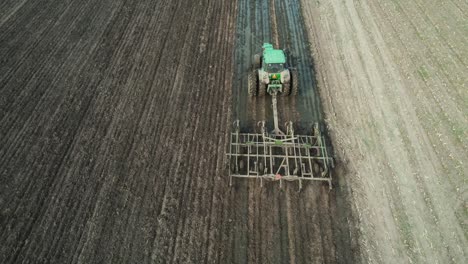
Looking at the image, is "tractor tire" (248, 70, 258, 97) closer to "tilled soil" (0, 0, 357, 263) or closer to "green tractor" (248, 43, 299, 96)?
"green tractor" (248, 43, 299, 96)

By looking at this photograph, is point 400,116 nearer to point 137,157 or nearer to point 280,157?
point 280,157

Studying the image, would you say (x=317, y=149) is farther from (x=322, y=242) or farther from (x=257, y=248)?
(x=257, y=248)

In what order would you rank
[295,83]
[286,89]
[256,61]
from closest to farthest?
1. [295,83]
2. [286,89]
3. [256,61]

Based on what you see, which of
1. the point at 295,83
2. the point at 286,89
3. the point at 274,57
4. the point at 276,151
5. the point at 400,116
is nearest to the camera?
the point at 276,151

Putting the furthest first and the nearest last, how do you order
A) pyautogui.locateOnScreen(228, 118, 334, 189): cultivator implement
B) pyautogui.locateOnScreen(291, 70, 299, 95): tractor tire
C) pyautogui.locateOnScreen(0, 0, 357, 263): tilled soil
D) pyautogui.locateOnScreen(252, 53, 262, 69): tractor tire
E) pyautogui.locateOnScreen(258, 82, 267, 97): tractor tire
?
pyautogui.locateOnScreen(252, 53, 262, 69): tractor tire < pyautogui.locateOnScreen(258, 82, 267, 97): tractor tire < pyautogui.locateOnScreen(291, 70, 299, 95): tractor tire < pyautogui.locateOnScreen(228, 118, 334, 189): cultivator implement < pyautogui.locateOnScreen(0, 0, 357, 263): tilled soil

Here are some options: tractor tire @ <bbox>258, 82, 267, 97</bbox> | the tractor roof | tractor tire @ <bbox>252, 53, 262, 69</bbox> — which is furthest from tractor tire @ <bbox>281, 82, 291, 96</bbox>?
tractor tire @ <bbox>252, 53, 262, 69</bbox>

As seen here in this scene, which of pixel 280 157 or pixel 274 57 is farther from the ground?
pixel 274 57

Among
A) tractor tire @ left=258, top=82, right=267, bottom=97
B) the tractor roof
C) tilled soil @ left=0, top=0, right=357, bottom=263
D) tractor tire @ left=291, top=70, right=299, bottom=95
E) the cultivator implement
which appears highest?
the tractor roof

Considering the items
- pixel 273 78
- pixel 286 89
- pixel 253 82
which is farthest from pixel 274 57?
pixel 286 89
